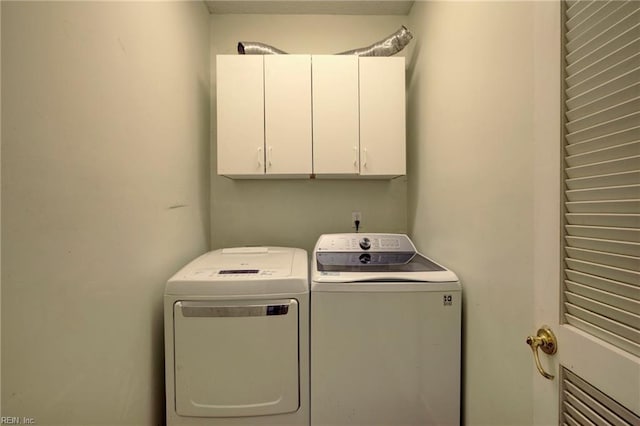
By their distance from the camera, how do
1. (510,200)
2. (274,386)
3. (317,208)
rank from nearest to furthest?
(510,200) < (274,386) < (317,208)

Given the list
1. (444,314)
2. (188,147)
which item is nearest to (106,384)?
(188,147)

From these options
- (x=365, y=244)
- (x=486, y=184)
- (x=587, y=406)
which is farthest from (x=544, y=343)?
(x=365, y=244)

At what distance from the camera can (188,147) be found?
156cm

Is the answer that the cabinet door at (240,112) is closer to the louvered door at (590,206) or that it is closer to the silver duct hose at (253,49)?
the silver duct hose at (253,49)

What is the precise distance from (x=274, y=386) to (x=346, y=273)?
591mm

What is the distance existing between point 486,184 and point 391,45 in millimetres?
1183

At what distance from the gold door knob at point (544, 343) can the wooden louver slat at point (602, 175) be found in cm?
6

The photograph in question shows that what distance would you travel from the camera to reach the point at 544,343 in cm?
68

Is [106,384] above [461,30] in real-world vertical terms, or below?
below

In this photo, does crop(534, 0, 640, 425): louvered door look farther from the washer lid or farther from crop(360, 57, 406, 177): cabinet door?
crop(360, 57, 406, 177): cabinet door

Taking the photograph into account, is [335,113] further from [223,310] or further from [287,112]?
[223,310]

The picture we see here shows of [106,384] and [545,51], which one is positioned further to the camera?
[106,384]

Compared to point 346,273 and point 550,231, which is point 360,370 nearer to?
point 346,273

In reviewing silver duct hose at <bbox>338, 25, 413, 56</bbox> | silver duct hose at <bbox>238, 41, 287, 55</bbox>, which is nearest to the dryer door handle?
silver duct hose at <bbox>238, 41, 287, 55</bbox>
